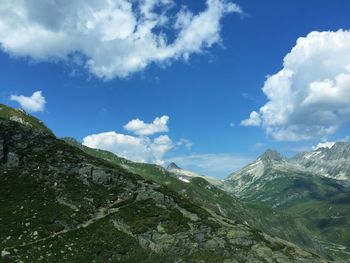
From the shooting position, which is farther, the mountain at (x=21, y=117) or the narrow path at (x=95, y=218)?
the mountain at (x=21, y=117)

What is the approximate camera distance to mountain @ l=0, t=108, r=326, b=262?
199 ft

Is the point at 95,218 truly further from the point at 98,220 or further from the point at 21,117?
the point at 21,117

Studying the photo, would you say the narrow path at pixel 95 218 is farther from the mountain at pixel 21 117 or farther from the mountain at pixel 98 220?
the mountain at pixel 21 117

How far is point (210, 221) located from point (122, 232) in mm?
15530

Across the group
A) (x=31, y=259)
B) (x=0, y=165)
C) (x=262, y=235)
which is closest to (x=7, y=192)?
(x=0, y=165)

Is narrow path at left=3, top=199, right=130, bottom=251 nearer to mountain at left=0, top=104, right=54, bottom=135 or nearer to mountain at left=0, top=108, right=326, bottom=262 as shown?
mountain at left=0, top=108, right=326, bottom=262

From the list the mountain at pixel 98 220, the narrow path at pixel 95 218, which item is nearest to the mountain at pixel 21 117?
the mountain at pixel 98 220

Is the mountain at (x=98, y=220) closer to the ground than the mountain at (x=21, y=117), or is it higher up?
closer to the ground

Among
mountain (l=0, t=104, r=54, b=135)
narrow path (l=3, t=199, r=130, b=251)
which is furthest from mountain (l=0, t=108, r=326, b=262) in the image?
mountain (l=0, t=104, r=54, b=135)

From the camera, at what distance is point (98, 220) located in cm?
6856

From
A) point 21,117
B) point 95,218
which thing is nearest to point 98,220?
point 95,218

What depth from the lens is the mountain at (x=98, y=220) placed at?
60.5m

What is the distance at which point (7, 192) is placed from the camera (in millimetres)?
70750

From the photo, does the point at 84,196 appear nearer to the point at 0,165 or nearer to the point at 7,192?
the point at 7,192
